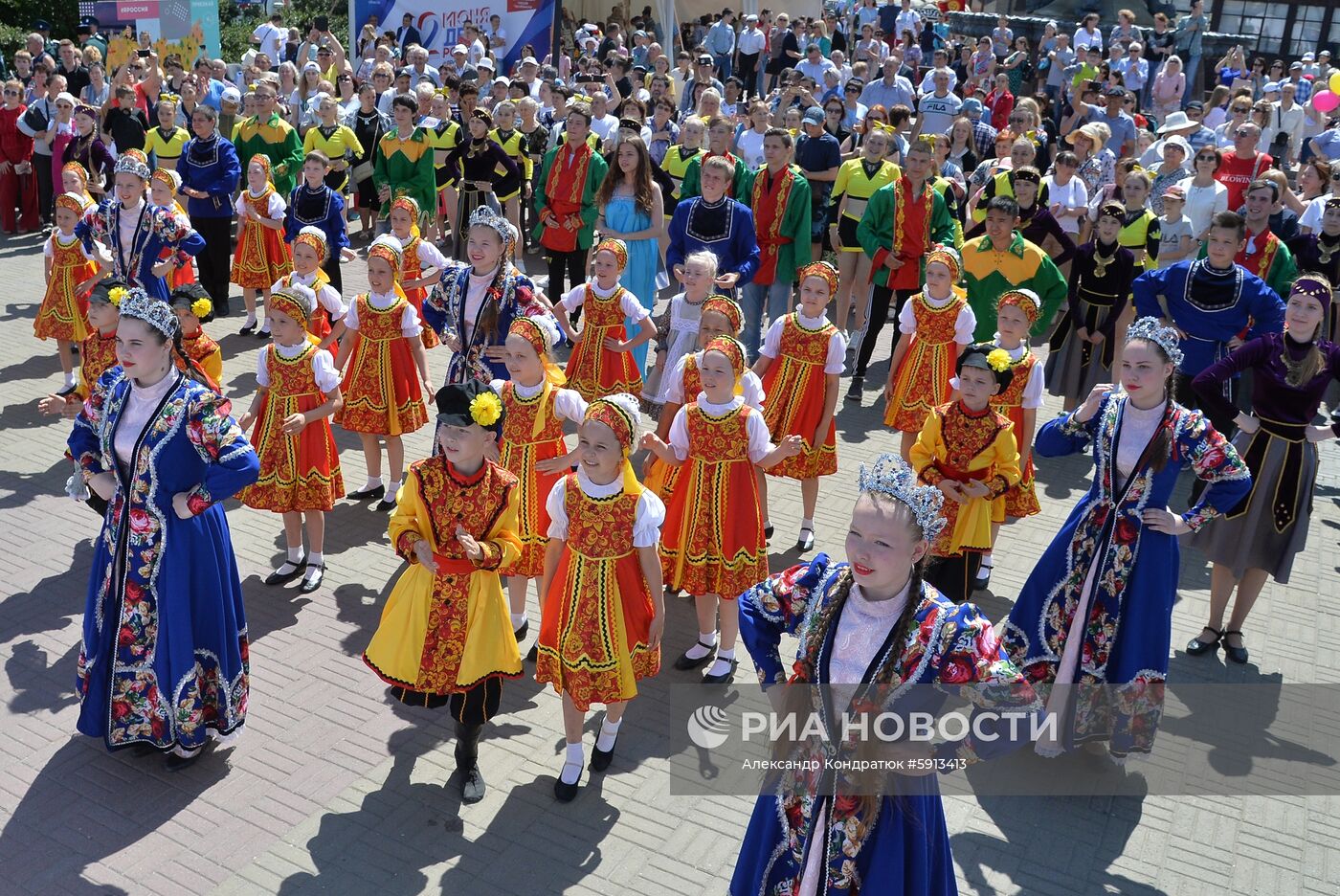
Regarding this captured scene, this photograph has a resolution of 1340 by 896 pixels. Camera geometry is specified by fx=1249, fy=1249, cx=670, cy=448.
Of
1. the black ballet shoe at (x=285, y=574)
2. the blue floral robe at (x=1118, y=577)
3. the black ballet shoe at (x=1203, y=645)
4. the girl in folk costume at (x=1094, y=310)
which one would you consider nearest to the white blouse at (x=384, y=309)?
the black ballet shoe at (x=285, y=574)

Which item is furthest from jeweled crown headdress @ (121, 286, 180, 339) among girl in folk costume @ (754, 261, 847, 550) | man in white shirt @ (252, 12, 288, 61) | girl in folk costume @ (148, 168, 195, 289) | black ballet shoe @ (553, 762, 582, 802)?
man in white shirt @ (252, 12, 288, 61)

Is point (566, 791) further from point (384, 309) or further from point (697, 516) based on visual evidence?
point (384, 309)

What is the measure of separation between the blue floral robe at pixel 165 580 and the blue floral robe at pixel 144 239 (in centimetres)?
452

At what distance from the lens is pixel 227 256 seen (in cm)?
1254

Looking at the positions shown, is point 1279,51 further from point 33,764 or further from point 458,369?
point 33,764

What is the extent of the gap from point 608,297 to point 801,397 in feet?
5.20

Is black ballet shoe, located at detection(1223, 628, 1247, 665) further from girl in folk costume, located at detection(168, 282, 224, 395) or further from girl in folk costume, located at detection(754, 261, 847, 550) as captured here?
girl in folk costume, located at detection(168, 282, 224, 395)

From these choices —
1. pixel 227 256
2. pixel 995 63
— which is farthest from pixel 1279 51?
pixel 227 256

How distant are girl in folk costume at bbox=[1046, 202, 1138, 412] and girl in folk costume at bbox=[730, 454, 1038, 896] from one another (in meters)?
6.58

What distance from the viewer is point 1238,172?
12.3 meters

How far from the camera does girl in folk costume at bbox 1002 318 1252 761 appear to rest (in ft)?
18.0

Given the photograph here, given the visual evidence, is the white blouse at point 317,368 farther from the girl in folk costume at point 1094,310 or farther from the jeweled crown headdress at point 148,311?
the girl in folk costume at point 1094,310

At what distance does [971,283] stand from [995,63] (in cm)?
1198

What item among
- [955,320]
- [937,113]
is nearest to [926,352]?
[955,320]
